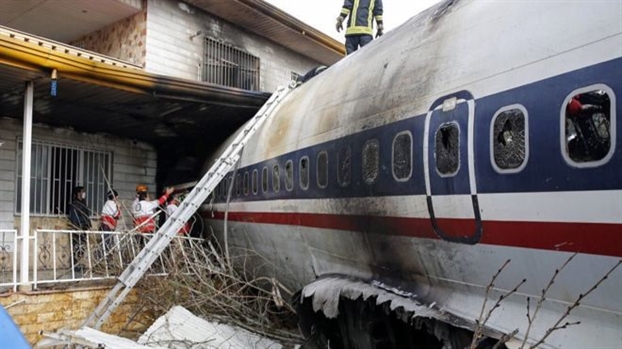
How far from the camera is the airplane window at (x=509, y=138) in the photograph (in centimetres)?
378

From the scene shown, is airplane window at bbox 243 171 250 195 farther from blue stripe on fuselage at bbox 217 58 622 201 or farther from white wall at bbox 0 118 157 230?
blue stripe on fuselage at bbox 217 58 622 201

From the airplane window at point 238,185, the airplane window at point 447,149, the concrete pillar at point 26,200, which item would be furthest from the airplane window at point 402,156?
the concrete pillar at point 26,200

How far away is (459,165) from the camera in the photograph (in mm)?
4270

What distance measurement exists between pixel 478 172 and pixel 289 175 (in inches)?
149

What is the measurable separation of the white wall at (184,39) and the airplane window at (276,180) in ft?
17.4

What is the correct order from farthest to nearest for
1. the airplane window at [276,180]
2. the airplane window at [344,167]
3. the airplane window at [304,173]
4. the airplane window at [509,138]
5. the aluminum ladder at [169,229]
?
the airplane window at [276,180], the aluminum ladder at [169,229], the airplane window at [304,173], the airplane window at [344,167], the airplane window at [509,138]

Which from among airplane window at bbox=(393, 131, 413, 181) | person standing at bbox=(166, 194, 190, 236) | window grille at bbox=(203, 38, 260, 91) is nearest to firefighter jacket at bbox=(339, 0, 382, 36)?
person standing at bbox=(166, 194, 190, 236)

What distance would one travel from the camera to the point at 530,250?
377 cm

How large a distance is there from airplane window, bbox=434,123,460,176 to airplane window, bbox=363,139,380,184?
0.90m

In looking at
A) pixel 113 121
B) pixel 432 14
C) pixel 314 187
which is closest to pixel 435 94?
pixel 432 14

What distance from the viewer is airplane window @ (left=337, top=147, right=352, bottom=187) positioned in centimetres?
587

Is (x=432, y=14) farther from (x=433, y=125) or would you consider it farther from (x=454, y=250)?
(x=454, y=250)

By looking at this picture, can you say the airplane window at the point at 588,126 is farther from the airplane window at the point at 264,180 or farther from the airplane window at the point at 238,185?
the airplane window at the point at 238,185

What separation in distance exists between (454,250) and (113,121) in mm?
8858
